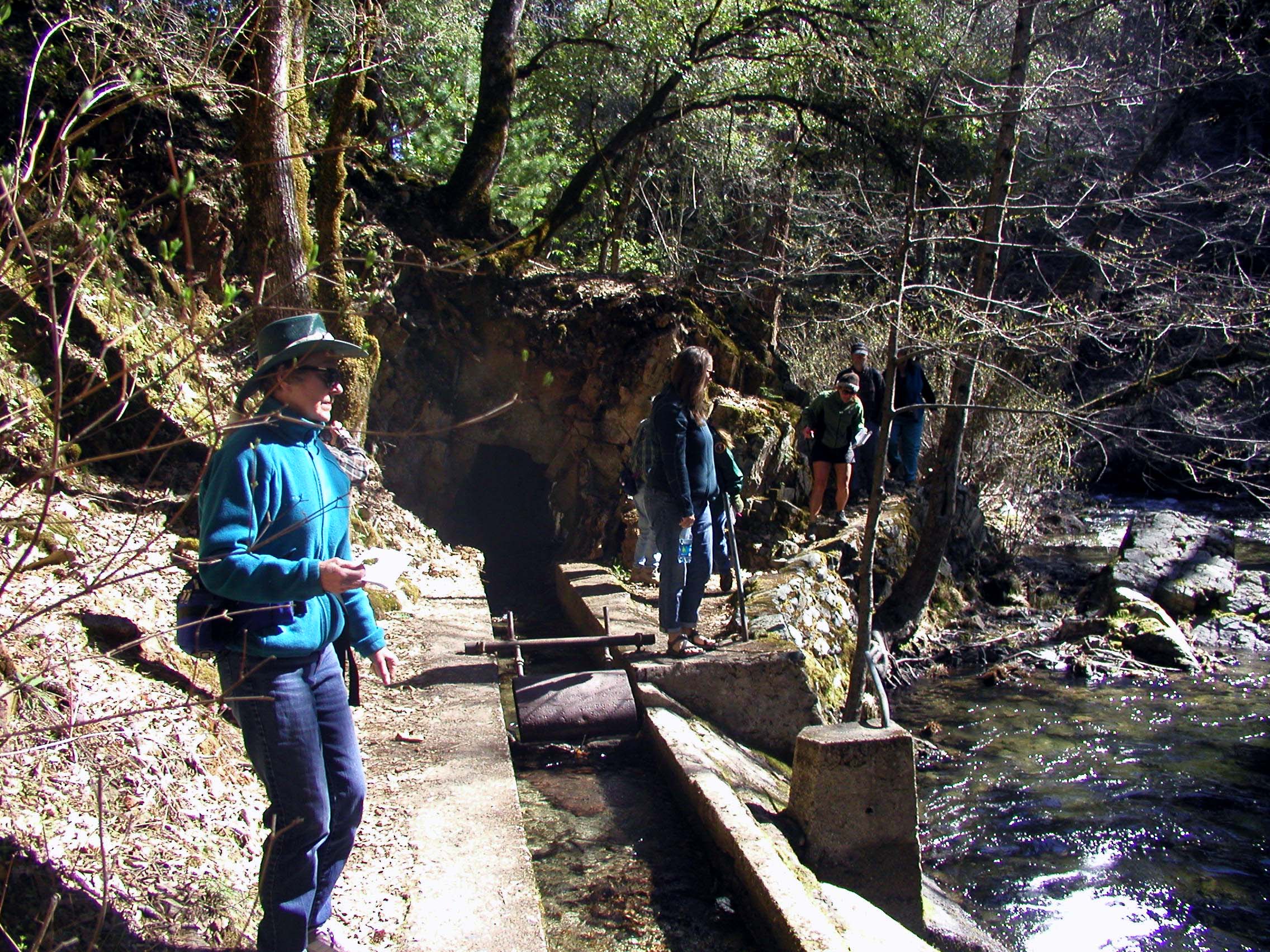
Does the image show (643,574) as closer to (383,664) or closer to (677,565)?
(677,565)

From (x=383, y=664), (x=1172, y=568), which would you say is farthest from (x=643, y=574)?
(x=1172, y=568)

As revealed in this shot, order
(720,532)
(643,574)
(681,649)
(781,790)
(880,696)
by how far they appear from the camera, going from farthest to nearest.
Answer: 1. (643,574)
2. (720,532)
3. (681,649)
4. (781,790)
5. (880,696)

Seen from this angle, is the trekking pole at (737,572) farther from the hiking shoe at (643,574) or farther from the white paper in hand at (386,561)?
the white paper in hand at (386,561)

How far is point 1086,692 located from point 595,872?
7.99 m

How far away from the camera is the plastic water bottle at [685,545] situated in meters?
5.62

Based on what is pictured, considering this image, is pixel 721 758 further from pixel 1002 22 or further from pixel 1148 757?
pixel 1002 22

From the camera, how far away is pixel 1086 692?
10.4 meters

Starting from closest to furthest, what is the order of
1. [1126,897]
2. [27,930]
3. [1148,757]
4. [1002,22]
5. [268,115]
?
1. [27,930]
2. [1126,897]
3. [268,115]
4. [1148,757]
5. [1002,22]

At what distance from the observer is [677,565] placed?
18.5ft

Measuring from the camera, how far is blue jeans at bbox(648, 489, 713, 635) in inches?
220

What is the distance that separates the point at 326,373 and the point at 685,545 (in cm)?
323

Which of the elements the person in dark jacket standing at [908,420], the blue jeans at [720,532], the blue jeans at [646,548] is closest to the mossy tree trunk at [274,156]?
the blue jeans at [646,548]

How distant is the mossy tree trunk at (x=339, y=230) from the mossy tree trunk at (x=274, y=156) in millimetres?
734

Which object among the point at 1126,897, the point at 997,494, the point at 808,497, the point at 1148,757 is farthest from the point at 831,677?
the point at 997,494
